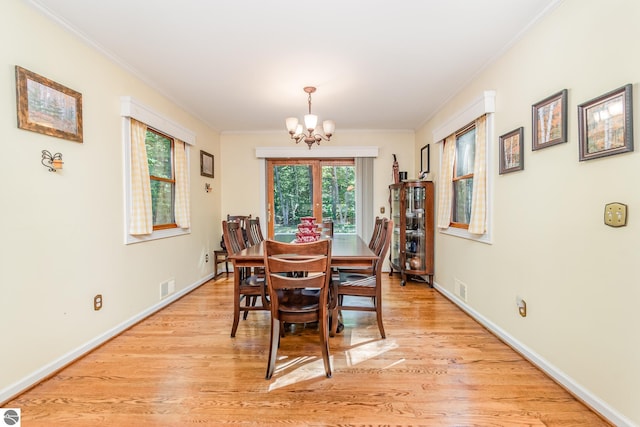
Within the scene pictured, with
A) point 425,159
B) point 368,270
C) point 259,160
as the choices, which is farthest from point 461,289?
point 259,160

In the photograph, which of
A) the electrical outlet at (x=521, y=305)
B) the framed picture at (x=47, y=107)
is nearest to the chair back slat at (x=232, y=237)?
the framed picture at (x=47, y=107)

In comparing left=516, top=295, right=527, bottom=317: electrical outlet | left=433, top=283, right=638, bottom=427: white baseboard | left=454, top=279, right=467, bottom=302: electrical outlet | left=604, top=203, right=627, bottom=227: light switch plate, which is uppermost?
left=604, top=203, right=627, bottom=227: light switch plate

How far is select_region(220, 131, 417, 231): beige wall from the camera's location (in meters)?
5.11

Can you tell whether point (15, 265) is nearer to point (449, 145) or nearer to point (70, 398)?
point (70, 398)

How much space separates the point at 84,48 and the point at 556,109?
3450 mm

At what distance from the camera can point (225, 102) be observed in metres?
3.71

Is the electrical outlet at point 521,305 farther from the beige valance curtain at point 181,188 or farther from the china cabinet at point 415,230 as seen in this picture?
the beige valance curtain at point 181,188

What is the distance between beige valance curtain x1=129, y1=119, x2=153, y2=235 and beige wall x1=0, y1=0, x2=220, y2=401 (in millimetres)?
119

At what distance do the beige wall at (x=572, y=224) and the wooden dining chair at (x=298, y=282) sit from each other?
58.1 inches

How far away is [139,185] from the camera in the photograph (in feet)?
9.48

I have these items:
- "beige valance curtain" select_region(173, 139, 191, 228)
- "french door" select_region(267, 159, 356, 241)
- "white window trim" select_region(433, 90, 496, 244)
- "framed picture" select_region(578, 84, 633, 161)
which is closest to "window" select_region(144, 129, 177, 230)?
"beige valance curtain" select_region(173, 139, 191, 228)

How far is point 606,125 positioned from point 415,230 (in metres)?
2.97

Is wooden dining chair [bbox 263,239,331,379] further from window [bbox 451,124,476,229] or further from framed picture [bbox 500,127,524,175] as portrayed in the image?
window [bbox 451,124,476,229]

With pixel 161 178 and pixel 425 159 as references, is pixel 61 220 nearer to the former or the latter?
pixel 161 178
